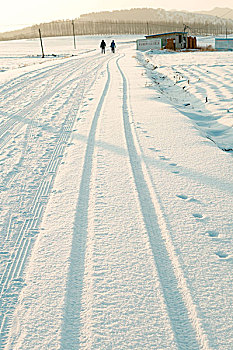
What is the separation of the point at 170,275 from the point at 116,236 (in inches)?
26.3

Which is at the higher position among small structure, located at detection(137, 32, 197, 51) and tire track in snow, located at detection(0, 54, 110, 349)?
small structure, located at detection(137, 32, 197, 51)

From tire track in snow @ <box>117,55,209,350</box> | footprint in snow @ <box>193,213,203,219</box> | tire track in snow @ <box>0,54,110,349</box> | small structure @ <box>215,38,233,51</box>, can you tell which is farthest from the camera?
small structure @ <box>215,38,233,51</box>

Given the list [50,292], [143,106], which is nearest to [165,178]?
[50,292]

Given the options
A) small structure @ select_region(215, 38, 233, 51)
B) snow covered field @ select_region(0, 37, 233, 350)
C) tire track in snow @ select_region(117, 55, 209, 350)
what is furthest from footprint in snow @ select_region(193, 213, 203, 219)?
small structure @ select_region(215, 38, 233, 51)

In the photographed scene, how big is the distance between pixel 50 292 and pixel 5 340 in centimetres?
42

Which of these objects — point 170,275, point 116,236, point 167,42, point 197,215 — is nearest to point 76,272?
point 116,236

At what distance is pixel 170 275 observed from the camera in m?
2.27

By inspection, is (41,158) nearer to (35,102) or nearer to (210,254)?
(210,254)

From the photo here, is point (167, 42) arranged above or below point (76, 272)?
above

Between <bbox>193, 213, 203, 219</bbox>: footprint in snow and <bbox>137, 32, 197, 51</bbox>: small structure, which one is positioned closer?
<bbox>193, 213, 203, 219</bbox>: footprint in snow

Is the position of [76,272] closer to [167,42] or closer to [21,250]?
[21,250]

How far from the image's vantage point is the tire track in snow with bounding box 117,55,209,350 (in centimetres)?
183

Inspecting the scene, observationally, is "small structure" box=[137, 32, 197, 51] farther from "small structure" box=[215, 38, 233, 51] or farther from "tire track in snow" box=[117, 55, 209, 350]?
"tire track in snow" box=[117, 55, 209, 350]

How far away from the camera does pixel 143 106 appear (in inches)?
280
